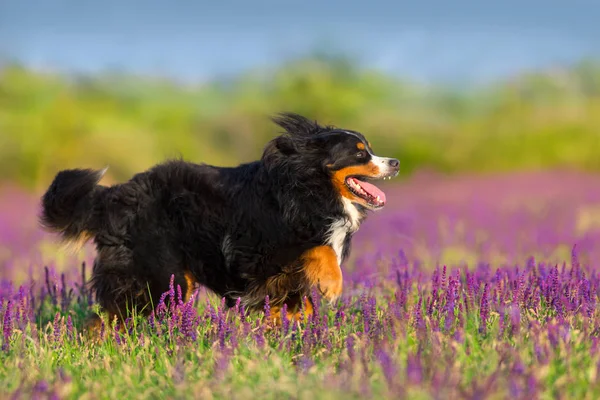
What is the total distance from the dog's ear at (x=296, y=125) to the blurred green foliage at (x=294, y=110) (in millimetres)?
15725

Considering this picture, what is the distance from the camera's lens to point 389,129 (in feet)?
90.8

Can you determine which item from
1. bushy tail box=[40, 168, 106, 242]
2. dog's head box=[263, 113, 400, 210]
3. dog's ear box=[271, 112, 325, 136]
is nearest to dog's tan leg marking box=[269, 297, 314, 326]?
dog's head box=[263, 113, 400, 210]

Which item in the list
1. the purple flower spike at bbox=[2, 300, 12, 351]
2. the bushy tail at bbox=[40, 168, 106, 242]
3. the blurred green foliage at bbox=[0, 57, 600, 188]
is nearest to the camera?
the purple flower spike at bbox=[2, 300, 12, 351]

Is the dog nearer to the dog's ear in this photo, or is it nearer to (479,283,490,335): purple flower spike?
the dog's ear

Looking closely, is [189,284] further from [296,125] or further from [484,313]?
[484,313]

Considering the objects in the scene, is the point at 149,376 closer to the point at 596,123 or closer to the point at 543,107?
the point at 596,123

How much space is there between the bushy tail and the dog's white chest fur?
1534mm

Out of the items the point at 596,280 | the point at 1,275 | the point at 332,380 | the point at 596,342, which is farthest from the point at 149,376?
the point at 1,275

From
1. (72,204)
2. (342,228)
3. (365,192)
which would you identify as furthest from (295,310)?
(72,204)

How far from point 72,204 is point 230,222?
3.37 feet

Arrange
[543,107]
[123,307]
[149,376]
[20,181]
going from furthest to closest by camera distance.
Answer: [543,107]
[20,181]
[123,307]
[149,376]

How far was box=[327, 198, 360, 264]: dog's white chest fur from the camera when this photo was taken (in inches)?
185

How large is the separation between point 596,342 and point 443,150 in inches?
981

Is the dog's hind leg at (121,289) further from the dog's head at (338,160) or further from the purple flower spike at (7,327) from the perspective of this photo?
the dog's head at (338,160)
